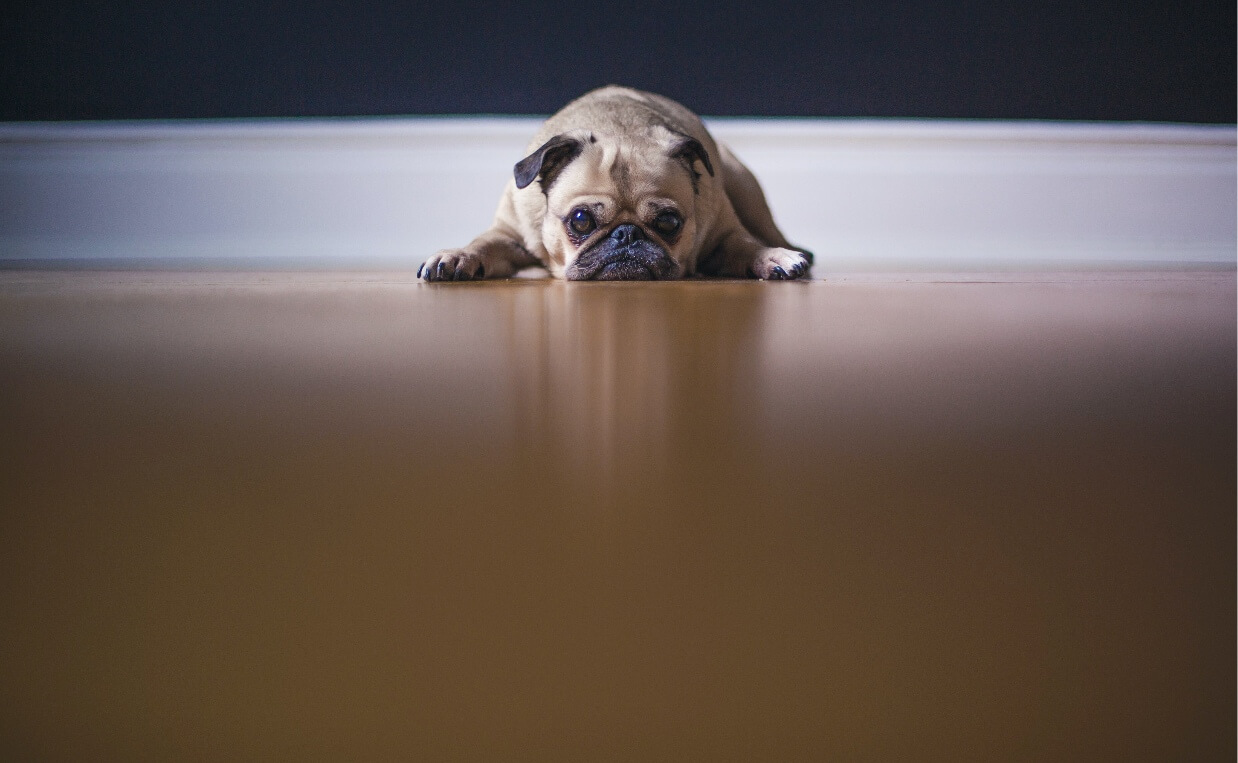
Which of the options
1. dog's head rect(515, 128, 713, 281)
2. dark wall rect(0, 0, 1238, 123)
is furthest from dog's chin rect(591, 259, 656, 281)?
dark wall rect(0, 0, 1238, 123)

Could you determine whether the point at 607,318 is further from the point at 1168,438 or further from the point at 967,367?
the point at 1168,438

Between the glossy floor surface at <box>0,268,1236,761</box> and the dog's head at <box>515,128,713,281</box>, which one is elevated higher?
the dog's head at <box>515,128,713,281</box>

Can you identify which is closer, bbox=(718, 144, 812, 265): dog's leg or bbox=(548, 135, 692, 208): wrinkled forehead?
bbox=(548, 135, 692, 208): wrinkled forehead

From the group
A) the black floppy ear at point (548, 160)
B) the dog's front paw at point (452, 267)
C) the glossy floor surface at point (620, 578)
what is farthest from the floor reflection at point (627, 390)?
the black floppy ear at point (548, 160)

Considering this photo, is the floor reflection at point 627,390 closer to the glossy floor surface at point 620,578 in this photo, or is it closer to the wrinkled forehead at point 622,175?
the glossy floor surface at point 620,578

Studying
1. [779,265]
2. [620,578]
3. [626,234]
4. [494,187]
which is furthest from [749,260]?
[620,578]

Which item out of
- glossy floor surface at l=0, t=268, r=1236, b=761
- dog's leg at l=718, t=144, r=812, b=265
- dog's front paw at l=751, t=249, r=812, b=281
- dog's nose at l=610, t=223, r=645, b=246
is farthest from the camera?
dog's leg at l=718, t=144, r=812, b=265

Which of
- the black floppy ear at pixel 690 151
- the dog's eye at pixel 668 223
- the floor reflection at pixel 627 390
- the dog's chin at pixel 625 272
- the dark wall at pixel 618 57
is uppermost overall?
the dark wall at pixel 618 57

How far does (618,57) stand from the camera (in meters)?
2.89

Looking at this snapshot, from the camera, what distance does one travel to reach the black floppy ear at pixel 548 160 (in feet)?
5.62

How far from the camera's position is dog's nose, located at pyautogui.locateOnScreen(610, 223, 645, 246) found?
171 centimetres

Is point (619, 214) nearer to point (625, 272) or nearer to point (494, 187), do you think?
point (625, 272)

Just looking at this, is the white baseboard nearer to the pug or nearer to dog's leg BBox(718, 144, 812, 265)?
dog's leg BBox(718, 144, 812, 265)

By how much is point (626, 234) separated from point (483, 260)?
0.97 ft
